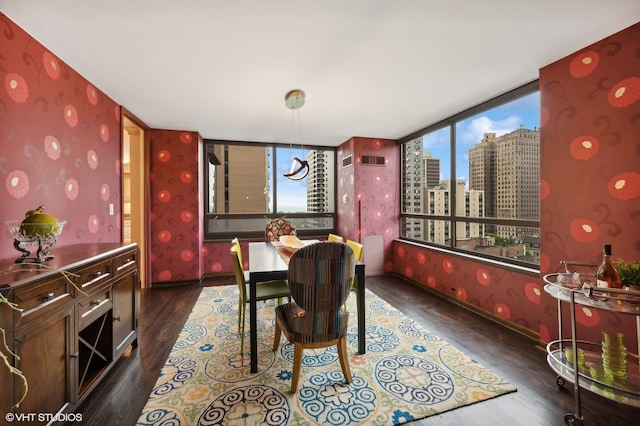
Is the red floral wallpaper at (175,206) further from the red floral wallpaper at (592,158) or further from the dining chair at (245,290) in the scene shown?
the red floral wallpaper at (592,158)

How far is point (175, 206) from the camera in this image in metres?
4.18

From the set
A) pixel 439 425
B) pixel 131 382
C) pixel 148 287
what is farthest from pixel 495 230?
pixel 148 287

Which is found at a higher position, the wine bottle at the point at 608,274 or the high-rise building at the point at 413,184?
the high-rise building at the point at 413,184

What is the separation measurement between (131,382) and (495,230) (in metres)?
3.68

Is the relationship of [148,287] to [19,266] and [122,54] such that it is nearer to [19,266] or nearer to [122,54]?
[19,266]

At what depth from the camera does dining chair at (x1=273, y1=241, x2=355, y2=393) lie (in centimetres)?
160

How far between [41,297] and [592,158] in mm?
3631

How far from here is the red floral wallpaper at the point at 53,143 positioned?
169 centimetres

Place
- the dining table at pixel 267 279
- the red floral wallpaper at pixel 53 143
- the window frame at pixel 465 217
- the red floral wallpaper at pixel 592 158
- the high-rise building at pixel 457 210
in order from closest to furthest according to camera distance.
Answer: the red floral wallpaper at pixel 53 143 → the red floral wallpaper at pixel 592 158 → the dining table at pixel 267 279 → the window frame at pixel 465 217 → the high-rise building at pixel 457 210

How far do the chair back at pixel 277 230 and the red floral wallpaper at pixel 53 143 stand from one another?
1.83 meters

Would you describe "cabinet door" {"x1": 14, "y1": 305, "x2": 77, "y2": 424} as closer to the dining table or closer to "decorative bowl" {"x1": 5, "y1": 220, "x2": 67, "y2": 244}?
"decorative bowl" {"x1": 5, "y1": 220, "x2": 67, "y2": 244}

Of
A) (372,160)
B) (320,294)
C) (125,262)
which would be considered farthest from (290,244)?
(372,160)

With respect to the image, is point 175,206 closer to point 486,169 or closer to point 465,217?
point 465,217

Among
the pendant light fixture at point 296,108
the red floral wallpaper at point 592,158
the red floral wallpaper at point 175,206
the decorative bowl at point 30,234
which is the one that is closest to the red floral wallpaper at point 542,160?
the red floral wallpaper at point 592,158
